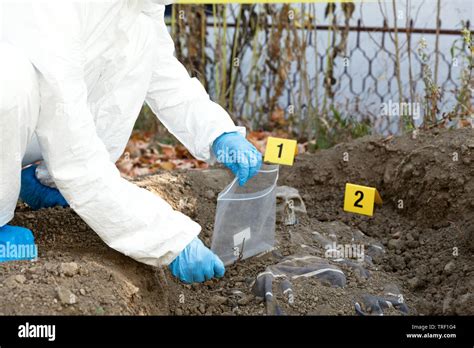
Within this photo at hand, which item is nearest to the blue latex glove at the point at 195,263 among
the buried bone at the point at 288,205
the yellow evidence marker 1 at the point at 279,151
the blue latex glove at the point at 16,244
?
the blue latex glove at the point at 16,244

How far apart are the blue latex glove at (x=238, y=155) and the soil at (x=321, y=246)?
32 cm

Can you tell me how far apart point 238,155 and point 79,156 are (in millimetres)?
657

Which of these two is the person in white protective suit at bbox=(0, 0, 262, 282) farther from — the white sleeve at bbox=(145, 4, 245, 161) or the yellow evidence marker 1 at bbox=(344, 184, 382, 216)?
the yellow evidence marker 1 at bbox=(344, 184, 382, 216)

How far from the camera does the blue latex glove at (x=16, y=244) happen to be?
2492 millimetres

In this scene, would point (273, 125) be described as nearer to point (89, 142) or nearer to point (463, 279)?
point (463, 279)

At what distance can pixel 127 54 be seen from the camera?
2748 mm

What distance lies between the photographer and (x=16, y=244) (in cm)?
253

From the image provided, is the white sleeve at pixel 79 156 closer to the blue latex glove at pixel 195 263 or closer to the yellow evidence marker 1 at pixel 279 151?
the blue latex glove at pixel 195 263

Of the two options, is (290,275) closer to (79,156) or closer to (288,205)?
(288,205)

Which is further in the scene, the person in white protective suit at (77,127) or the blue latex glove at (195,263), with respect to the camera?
the blue latex glove at (195,263)

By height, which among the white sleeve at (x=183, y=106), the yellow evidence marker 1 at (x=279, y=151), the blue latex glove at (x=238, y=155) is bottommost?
the yellow evidence marker 1 at (x=279, y=151)

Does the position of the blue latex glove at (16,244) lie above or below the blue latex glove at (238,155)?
below

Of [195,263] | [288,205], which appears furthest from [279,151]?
[195,263]

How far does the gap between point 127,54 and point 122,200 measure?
2.11ft
